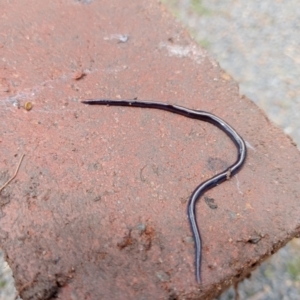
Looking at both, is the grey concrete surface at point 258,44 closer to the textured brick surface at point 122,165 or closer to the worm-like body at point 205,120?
the textured brick surface at point 122,165

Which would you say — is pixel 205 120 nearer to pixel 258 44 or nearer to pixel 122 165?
pixel 122 165

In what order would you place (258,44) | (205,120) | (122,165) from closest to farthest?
(122,165) → (205,120) → (258,44)

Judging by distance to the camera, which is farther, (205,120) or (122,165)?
(205,120)

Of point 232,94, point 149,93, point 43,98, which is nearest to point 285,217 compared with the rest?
point 232,94

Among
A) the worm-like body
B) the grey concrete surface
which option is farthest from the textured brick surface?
the grey concrete surface

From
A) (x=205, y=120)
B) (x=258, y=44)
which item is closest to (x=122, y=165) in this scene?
(x=205, y=120)

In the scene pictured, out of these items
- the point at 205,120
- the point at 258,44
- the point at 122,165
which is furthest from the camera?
the point at 258,44

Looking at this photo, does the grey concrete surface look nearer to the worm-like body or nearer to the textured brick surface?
the textured brick surface
